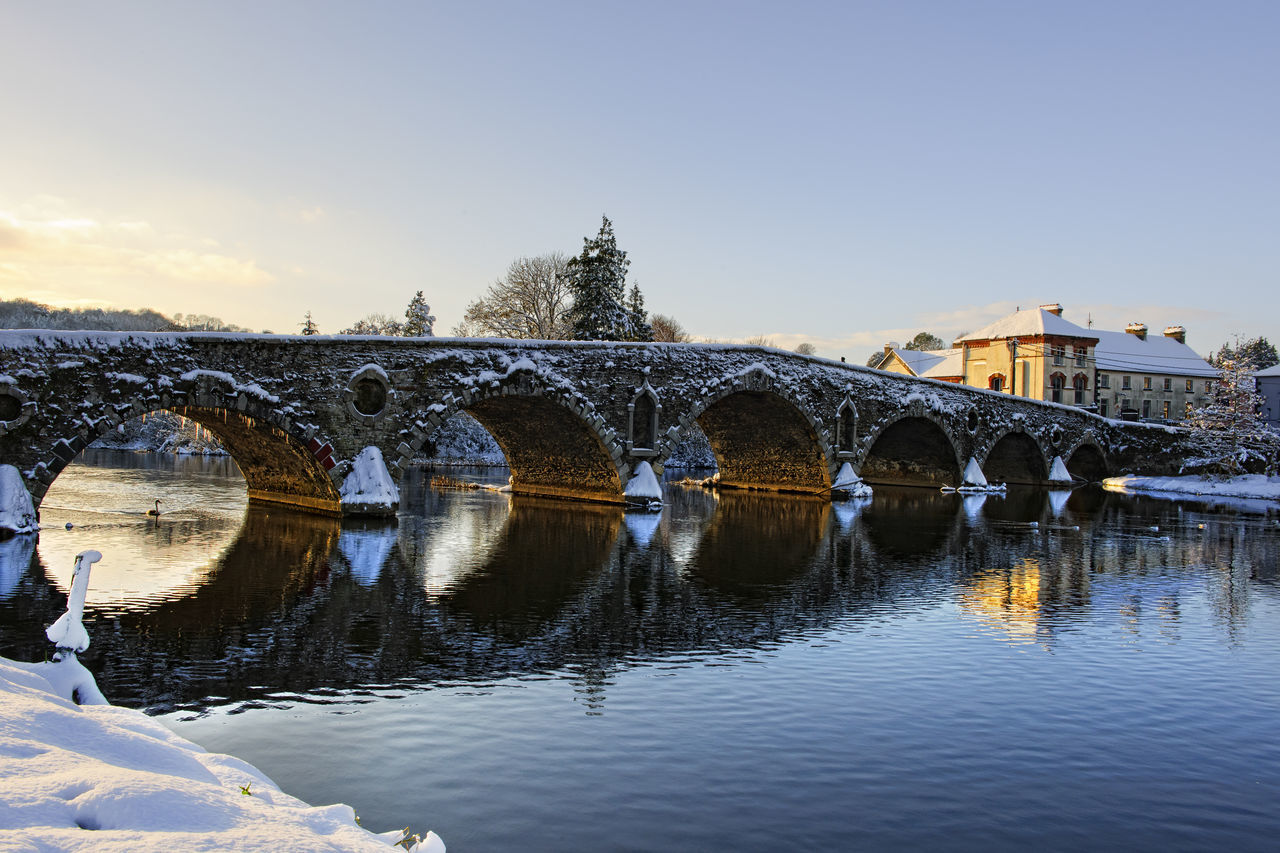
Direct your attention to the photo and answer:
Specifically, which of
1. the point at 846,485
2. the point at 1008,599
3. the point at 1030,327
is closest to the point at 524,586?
the point at 1008,599

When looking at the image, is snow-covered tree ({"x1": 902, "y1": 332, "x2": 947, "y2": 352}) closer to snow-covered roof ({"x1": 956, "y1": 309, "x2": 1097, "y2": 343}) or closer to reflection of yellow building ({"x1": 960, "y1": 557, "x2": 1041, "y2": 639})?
snow-covered roof ({"x1": 956, "y1": 309, "x2": 1097, "y2": 343})

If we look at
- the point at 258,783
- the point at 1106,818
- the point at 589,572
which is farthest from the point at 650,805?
the point at 589,572

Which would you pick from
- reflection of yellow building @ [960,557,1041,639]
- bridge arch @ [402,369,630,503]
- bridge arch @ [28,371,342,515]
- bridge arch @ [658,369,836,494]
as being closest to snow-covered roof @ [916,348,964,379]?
bridge arch @ [658,369,836,494]

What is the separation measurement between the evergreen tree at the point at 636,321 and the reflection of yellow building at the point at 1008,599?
3698cm

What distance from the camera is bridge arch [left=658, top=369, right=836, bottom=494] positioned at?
1321 inches

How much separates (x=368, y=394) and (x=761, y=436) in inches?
775

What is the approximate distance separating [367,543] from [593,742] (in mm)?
14049

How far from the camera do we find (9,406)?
63.8 feet

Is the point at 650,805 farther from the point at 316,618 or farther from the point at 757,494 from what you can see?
the point at 757,494

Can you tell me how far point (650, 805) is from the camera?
6773 millimetres

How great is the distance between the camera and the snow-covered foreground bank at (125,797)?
405 cm

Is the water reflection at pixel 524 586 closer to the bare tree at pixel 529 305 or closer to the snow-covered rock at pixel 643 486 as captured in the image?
the snow-covered rock at pixel 643 486

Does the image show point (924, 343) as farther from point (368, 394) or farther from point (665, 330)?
point (368, 394)

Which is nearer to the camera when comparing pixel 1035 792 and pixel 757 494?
pixel 1035 792
